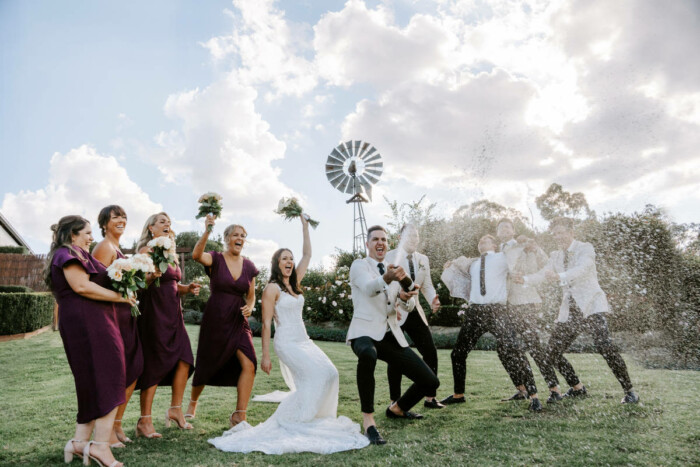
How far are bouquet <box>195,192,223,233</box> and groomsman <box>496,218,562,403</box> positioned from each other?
3666 mm

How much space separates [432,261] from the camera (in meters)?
20.6

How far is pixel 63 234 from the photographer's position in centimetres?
405

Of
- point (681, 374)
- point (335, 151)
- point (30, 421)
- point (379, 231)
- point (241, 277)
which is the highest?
point (335, 151)

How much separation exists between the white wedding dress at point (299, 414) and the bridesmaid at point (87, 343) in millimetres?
1119

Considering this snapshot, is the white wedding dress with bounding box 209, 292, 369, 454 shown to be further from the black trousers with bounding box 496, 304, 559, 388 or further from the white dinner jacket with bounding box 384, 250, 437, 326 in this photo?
the black trousers with bounding box 496, 304, 559, 388

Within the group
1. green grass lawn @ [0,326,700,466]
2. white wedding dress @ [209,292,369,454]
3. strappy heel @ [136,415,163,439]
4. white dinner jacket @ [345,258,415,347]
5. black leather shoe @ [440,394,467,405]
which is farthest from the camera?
black leather shoe @ [440,394,467,405]

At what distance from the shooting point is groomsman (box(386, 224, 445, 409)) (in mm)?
5863

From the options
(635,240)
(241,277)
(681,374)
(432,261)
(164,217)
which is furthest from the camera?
(432,261)

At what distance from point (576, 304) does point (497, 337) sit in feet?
3.59

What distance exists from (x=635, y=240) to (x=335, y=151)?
1559 cm

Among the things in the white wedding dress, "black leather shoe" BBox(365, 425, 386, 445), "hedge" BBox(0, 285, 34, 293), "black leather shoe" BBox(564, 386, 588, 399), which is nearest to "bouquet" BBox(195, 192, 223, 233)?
the white wedding dress

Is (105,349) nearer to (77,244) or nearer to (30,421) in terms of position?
(77,244)

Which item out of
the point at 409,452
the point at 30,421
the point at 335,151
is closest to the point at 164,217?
the point at 30,421

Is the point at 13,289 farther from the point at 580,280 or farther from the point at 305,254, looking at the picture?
the point at 580,280
